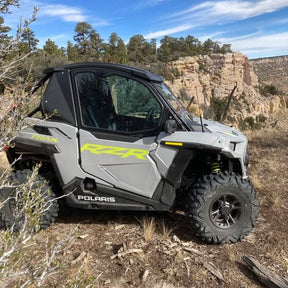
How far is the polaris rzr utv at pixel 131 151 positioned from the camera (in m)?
3.51

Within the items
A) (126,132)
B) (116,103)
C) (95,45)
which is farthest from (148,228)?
(95,45)

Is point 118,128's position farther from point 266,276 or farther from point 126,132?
point 266,276

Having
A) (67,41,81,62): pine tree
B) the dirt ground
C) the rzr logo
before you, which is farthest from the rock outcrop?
the rzr logo

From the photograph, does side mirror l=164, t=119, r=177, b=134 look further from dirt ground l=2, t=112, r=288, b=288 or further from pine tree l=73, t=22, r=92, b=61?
pine tree l=73, t=22, r=92, b=61

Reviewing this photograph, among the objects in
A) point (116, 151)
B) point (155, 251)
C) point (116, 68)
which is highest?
point (116, 68)

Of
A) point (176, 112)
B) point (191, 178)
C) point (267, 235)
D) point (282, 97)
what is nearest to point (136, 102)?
point (176, 112)

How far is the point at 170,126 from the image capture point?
3.36m

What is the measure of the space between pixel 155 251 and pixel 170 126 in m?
1.35

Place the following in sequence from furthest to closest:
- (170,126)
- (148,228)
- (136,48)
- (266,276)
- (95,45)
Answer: (136,48) → (95,45) → (148,228) → (170,126) → (266,276)

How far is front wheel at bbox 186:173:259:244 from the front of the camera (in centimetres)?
350

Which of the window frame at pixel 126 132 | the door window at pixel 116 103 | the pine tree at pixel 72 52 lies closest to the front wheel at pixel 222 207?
the window frame at pixel 126 132

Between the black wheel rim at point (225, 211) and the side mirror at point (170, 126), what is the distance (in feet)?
3.02

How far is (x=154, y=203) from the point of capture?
366cm

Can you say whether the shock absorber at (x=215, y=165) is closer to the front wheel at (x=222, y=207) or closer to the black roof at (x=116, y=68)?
the front wheel at (x=222, y=207)
